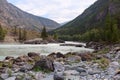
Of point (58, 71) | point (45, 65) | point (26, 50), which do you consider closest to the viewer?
point (58, 71)

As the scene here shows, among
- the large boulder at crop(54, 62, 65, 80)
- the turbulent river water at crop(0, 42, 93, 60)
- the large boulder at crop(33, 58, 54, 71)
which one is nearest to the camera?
the large boulder at crop(54, 62, 65, 80)

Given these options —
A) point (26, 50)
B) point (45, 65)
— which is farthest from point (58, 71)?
point (26, 50)

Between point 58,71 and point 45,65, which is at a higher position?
point 45,65

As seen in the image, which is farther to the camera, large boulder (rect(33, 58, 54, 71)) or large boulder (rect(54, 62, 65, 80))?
large boulder (rect(33, 58, 54, 71))

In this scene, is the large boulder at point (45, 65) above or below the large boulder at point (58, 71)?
above

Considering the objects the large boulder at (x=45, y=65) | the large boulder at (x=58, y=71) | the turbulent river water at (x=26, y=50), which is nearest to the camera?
the large boulder at (x=58, y=71)

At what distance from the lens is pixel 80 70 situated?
26750 millimetres

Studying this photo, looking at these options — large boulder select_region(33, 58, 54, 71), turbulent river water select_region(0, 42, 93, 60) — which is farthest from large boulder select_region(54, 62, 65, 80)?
turbulent river water select_region(0, 42, 93, 60)

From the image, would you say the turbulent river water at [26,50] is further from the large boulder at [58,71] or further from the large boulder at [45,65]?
the large boulder at [58,71]

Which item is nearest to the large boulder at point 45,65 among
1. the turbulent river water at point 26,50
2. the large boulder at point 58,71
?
the large boulder at point 58,71

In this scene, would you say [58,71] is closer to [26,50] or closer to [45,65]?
[45,65]

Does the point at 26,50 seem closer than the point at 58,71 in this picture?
No

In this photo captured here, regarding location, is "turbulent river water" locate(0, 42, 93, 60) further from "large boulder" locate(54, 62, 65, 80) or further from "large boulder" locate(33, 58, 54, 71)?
"large boulder" locate(54, 62, 65, 80)

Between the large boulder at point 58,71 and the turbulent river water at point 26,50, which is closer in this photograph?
the large boulder at point 58,71
